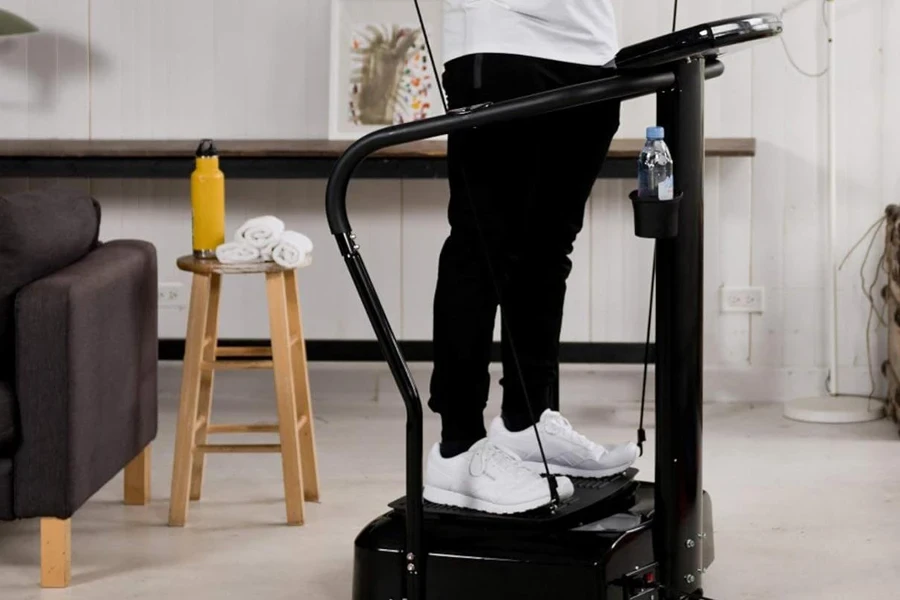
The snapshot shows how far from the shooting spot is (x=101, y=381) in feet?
8.89

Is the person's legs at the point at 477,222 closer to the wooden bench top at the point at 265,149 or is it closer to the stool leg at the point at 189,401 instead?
the stool leg at the point at 189,401

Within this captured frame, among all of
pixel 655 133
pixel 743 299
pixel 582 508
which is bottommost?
pixel 582 508

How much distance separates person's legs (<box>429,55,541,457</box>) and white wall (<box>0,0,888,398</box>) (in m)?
1.90

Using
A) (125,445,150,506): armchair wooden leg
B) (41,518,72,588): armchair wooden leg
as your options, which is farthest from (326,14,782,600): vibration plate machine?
(125,445,150,506): armchair wooden leg

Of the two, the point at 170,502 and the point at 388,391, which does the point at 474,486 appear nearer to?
the point at 170,502

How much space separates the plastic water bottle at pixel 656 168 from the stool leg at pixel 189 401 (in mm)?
1184

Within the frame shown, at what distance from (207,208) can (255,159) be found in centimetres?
92

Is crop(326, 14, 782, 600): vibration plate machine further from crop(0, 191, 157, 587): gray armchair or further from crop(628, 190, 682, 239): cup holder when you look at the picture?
crop(0, 191, 157, 587): gray armchair

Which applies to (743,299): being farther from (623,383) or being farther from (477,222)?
(477,222)

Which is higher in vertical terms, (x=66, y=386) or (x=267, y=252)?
(x=267, y=252)

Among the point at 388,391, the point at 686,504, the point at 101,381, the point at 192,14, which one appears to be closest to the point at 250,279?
the point at 388,391

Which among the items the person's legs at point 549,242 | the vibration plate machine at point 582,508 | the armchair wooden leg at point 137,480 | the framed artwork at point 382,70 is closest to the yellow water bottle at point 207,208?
the armchair wooden leg at point 137,480

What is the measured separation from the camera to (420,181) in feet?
14.1

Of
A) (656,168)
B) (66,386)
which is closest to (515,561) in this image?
(656,168)
